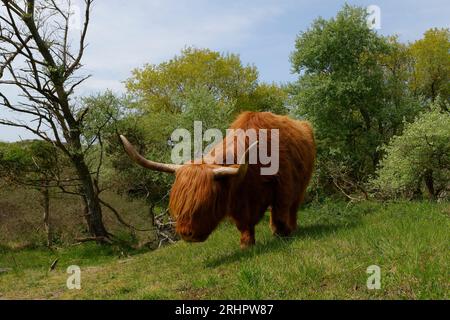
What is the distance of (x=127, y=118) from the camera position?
19.6 metres

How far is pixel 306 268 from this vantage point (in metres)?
5.22

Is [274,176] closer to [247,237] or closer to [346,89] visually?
[247,237]

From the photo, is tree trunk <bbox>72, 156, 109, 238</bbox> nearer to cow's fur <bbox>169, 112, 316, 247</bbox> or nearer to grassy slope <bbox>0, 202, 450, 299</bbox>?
grassy slope <bbox>0, 202, 450, 299</bbox>

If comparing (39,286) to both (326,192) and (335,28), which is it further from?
(335,28)

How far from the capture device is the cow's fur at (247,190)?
6.63m

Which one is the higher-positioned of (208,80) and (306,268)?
(208,80)

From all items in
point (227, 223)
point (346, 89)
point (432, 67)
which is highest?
point (432, 67)

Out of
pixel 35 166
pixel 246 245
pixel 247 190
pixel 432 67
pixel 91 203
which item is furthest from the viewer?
pixel 432 67

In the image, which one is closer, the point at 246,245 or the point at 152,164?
the point at 152,164

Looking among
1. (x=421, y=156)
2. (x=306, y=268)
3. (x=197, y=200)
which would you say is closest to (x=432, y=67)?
(x=421, y=156)

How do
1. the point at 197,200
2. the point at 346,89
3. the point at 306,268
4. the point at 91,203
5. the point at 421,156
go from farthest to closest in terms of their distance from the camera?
1. the point at 346,89
2. the point at 91,203
3. the point at 421,156
4. the point at 197,200
5. the point at 306,268

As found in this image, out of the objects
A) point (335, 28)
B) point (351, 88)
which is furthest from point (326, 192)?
point (335, 28)

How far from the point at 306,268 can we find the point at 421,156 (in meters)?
9.32
